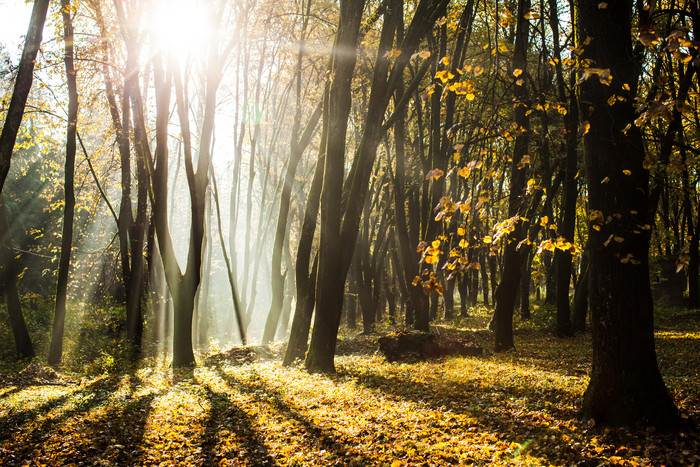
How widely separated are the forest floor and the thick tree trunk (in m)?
0.32

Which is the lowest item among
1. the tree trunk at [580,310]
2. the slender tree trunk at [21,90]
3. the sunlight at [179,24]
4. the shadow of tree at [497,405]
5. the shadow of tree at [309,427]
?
the shadow of tree at [309,427]

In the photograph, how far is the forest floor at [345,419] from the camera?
4801 millimetres

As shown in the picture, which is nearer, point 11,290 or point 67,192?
point 67,192

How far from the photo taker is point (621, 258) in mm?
4711

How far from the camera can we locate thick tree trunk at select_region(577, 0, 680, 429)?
4.73 metres

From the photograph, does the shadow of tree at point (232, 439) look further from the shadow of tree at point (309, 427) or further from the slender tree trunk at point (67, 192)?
the slender tree trunk at point (67, 192)

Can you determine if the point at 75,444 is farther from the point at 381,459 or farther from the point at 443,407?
the point at 443,407

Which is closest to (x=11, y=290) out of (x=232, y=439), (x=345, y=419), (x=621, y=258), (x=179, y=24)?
(x=179, y=24)

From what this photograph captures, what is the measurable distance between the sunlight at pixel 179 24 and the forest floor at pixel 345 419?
7.40 m

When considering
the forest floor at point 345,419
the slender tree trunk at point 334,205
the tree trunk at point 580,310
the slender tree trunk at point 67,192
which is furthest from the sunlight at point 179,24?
the tree trunk at point 580,310

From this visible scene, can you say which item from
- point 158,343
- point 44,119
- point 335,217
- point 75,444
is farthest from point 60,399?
point 158,343

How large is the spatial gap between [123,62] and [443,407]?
1304 cm

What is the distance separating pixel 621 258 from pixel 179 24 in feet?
35.4

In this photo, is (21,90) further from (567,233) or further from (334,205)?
(567,233)
